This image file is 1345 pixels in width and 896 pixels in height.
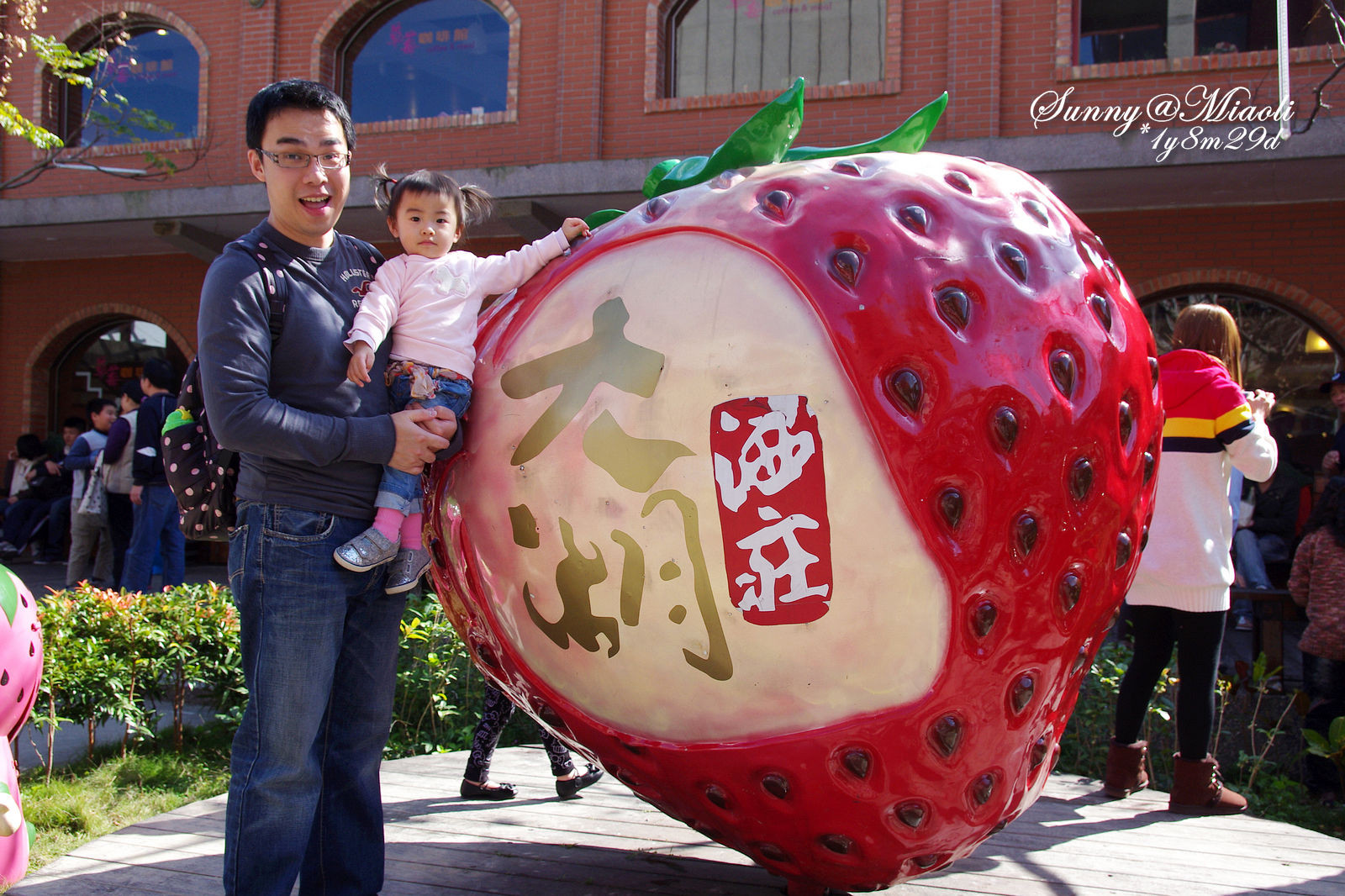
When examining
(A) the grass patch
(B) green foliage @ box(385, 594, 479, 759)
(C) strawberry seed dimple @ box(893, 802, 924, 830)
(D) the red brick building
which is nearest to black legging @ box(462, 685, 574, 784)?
(B) green foliage @ box(385, 594, 479, 759)

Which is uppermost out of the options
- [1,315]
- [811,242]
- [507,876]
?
[1,315]

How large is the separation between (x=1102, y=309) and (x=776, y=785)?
1103 mm

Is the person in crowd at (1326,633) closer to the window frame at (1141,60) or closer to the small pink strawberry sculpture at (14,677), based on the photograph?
the small pink strawberry sculpture at (14,677)

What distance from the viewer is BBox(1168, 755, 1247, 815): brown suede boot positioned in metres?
3.50

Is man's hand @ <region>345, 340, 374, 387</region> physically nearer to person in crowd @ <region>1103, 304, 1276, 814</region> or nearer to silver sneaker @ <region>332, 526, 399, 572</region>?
silver sneaker @ <region>332, 526, 399, 572</region>

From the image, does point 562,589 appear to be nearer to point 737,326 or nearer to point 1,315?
point 737,326

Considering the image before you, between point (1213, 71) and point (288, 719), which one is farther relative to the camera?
point (1213, 71)

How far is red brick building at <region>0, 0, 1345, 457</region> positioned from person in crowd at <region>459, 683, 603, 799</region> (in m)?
6.51

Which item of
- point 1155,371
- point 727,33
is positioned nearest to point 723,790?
point 1155,371

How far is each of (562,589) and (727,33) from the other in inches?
390

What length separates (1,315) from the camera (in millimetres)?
13203

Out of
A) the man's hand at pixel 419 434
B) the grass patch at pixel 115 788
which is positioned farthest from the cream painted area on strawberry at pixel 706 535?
the grass patch at pixel 115 788

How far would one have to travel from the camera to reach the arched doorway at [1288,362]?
9.41 metres

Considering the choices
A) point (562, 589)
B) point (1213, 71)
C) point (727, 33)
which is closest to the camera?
point (562, 589)
